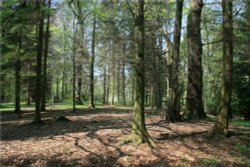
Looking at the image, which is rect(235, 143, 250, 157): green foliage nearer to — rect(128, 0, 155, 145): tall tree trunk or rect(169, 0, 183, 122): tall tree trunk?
rect(128, 0, 155, 145): tall tree trunk

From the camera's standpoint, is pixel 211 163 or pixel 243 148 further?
pixel 243 148

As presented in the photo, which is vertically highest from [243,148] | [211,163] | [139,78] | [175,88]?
[139,78]

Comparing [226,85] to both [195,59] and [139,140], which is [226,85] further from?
[195,59]

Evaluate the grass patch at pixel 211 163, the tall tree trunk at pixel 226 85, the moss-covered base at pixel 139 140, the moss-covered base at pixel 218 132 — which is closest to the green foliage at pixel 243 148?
the moss-covered base at pixel 218 132

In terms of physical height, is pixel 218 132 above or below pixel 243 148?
above

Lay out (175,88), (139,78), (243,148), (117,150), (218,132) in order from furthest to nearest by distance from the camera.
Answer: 1. (175,88)
2. (218,132)
3. (139,78)
4. (243,148)
5. (117,150)

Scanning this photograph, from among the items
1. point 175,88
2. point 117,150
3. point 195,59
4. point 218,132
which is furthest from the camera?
point 195,59

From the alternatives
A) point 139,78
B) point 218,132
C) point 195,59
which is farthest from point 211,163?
point 195,59

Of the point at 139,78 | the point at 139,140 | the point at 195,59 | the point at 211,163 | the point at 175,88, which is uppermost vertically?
the point at 195,59

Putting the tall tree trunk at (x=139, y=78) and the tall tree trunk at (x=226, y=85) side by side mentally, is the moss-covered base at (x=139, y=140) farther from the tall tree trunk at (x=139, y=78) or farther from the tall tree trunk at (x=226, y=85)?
the tall tree trunk at (x=226, y=85)

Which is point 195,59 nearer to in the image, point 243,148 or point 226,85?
point 226,85

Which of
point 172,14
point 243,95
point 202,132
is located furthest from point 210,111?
point 202,132

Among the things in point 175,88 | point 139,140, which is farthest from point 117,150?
point 175,88

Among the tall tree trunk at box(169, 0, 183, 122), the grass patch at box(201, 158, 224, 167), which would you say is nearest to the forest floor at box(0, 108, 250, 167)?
the grass patch at box(201, 158, 224, 167)
